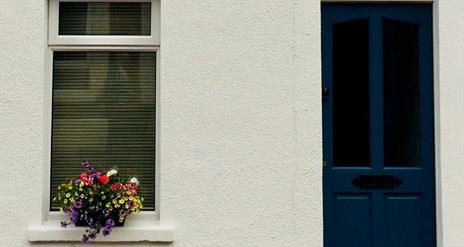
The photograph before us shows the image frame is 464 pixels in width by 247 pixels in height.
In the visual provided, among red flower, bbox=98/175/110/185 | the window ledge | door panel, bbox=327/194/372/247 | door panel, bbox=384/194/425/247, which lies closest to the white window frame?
the window ledge

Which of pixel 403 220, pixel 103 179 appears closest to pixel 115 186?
pixel 103 179

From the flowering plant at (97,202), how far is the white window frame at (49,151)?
0.11 meters

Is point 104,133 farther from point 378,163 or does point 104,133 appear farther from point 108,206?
point 378,163

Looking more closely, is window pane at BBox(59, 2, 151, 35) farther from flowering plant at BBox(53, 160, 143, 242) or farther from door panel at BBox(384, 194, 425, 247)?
door panel at BBox(384, 194, 425, 247)

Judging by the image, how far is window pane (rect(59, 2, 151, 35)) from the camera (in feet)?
21.0

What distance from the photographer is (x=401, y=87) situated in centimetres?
648

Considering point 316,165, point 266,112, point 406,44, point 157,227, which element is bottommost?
point 157,227

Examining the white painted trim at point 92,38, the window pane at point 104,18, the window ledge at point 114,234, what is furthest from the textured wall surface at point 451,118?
the window pane at point 104,18

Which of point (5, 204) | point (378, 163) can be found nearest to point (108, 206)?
point (5, 204)

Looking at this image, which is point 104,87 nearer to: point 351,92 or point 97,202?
point 97,202

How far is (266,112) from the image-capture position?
6195 millimetres

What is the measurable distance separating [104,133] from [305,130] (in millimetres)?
1699

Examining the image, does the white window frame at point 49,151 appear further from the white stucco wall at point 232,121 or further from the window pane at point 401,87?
the window pane at point 401,87

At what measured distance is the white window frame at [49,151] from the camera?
6066 mm
